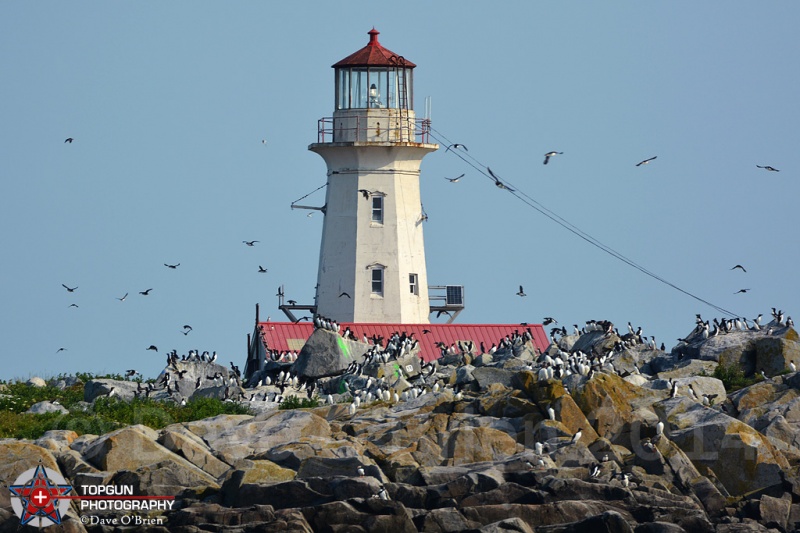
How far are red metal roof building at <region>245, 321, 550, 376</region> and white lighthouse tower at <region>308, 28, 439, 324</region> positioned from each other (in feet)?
2.79

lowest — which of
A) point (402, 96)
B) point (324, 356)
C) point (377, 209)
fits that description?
point (324, 356)

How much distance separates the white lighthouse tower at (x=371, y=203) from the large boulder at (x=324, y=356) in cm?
591

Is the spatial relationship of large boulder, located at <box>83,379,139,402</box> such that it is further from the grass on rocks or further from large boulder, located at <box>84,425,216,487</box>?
large boulder, located at <box>84,425,216,487</box>

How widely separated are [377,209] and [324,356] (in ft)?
26.5

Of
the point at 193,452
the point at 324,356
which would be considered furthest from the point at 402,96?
the point at 193,452

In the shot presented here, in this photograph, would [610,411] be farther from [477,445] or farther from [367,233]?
[367,233]

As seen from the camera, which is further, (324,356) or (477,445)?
(324,356)

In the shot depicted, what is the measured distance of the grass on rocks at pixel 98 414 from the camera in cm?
4066

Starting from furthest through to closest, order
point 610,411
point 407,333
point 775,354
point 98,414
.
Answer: point 407,333 → point 775,354 → point 98,414 → point 610,411

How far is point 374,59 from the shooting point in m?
55.7

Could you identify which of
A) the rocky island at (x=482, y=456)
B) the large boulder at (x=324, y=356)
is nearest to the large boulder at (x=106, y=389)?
the rocky island at (x=482, y=456)

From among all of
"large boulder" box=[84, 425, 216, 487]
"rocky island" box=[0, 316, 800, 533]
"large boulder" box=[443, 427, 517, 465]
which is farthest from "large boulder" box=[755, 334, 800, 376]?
"large boulder" box=[84, 425, 216, 487]

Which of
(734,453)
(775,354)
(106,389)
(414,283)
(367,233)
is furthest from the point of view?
(414,283)

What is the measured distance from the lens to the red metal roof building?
53.4m
